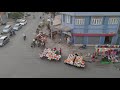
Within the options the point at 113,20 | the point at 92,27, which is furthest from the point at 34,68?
the point at 113,20

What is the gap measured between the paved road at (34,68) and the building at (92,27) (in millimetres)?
3079

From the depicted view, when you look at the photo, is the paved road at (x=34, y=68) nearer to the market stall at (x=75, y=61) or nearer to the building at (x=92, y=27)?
the market stall at (x=75, y=61)

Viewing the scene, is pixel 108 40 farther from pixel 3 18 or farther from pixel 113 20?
pixel 3 18

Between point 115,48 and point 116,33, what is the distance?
1.51 metres

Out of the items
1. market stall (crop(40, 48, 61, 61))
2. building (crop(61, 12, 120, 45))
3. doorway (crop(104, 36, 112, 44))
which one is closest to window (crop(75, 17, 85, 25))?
building (crop(61, 12, 120, 45))

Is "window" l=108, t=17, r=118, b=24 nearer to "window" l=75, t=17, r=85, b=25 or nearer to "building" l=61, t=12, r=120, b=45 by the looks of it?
"building" l=61, t=12, r=120, b=45

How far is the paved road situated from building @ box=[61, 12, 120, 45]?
121 inches

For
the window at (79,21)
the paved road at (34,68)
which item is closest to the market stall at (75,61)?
the paved road at (34,68)

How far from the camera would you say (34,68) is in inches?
504

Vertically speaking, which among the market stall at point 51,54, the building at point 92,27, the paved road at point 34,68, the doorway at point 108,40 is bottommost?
the paved road at point 34,68

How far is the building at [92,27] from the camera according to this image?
1451 cm

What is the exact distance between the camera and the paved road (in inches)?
473

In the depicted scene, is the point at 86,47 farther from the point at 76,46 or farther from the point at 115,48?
the point at 115,48
